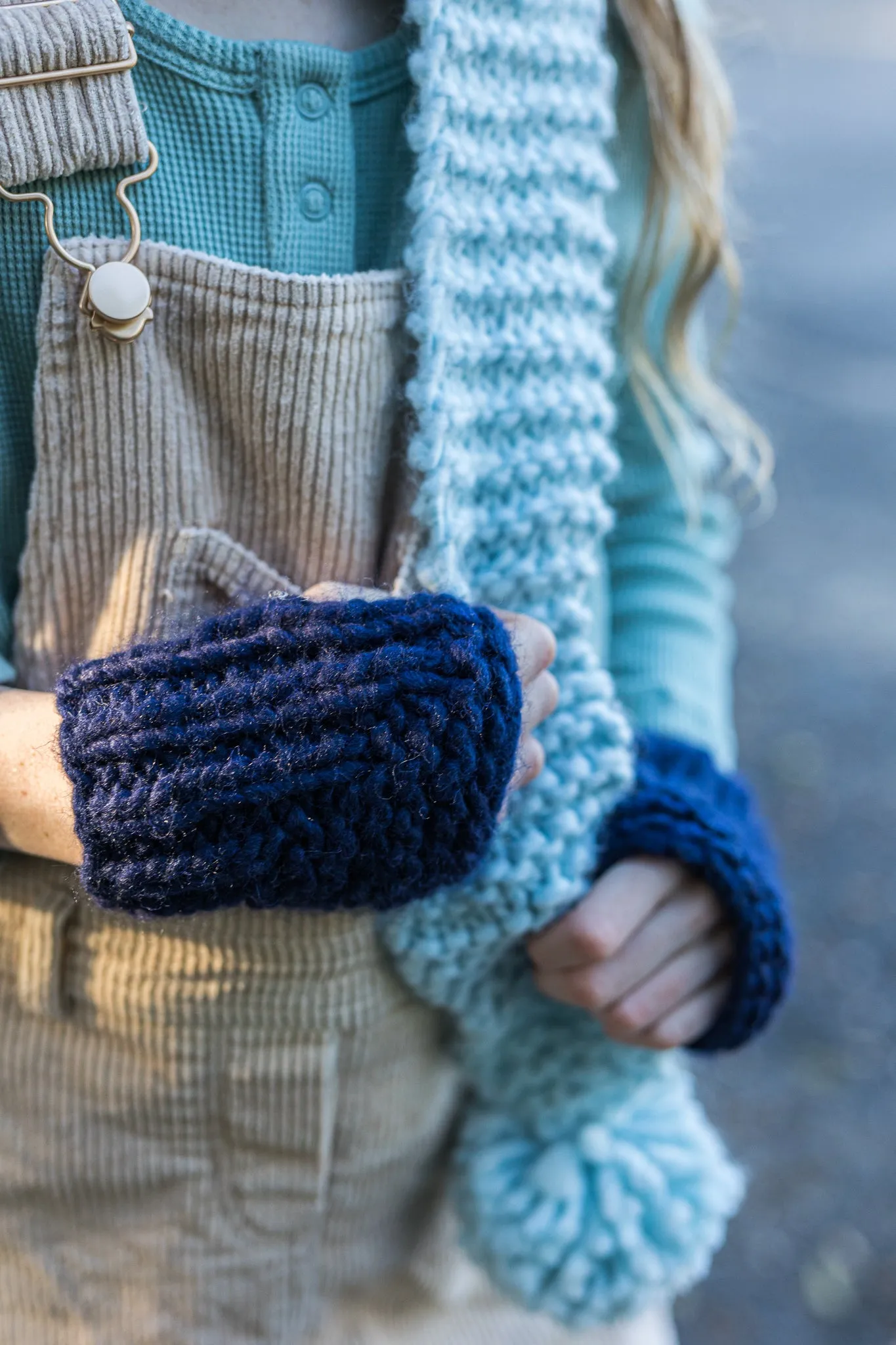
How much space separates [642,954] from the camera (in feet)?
2.99

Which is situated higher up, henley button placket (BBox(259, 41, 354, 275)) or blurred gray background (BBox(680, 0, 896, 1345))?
henley button placket (BBox(259, 41, 354, 275))

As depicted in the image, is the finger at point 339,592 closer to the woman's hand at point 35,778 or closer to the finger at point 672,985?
the woman's hand at point 35,778

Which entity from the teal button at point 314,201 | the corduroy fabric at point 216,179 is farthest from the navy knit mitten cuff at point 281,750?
the teal button at point 314,201

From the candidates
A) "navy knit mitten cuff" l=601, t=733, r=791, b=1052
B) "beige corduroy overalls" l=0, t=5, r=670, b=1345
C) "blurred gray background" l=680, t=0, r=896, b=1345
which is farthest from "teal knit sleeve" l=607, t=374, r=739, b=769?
"beige corduroy overalls" l=0, t=5, r=670, b=1345

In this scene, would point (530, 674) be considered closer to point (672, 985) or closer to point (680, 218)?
point (672, 985)

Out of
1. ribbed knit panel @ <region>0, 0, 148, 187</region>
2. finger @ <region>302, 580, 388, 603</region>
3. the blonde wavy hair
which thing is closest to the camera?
ribbed knit panel @ <region>0, 0, 148, 187</region>

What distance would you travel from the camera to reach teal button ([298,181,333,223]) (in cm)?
77

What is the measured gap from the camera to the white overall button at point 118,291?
69cm

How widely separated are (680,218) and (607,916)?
0.60 metres

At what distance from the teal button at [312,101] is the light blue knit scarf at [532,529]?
0.20 ft

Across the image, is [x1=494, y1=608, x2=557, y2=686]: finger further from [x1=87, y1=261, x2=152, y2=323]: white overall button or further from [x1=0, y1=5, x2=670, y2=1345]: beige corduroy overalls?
[x1=87, y1=261, x2=152, y2=323]: white overall button

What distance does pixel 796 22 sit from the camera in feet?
25.1

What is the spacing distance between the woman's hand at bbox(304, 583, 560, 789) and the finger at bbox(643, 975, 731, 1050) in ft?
0.80

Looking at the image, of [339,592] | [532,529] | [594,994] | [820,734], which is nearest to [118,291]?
[339,592]
